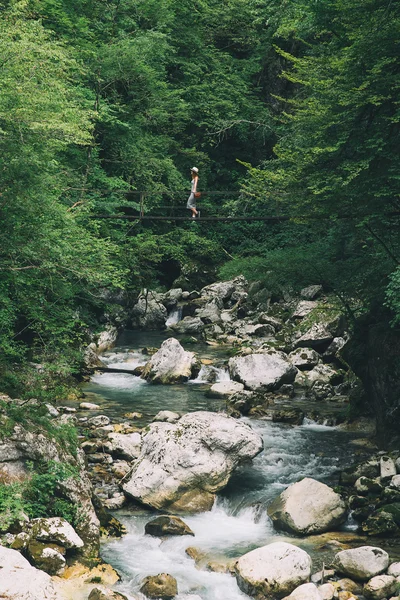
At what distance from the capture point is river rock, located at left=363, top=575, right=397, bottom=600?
8.02 metres

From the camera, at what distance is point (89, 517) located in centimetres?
929

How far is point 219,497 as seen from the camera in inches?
428

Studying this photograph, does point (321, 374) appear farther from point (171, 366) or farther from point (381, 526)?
point (381, 526)

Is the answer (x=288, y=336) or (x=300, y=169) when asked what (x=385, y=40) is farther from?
(x=288, y=336)

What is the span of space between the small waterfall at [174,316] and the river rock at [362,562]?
60.8 feet

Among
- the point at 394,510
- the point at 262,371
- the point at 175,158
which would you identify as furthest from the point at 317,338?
the point at 175,158

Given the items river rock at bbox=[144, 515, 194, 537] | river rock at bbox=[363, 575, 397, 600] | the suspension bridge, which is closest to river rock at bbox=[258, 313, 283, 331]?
the suspension bridge

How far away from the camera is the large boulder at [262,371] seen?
675 inches

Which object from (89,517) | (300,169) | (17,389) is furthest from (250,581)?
(300,169)

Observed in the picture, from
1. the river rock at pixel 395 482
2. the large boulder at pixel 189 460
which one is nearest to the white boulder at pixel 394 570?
the river rock at pixel 395 482

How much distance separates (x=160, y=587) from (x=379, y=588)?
107 inches

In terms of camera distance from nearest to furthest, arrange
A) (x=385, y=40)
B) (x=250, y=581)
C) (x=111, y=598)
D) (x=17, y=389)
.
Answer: (x=111, y=598) → (x=250, y=581) → (x=17, y=389) → (x=385, y=40)

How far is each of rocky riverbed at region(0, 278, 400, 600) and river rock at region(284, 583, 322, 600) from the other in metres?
0.01

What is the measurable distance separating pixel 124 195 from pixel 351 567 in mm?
16265
